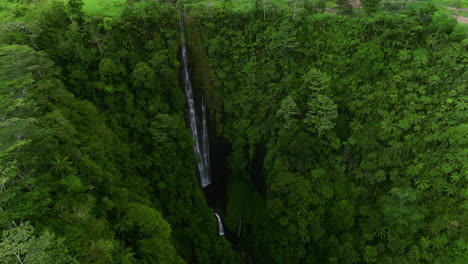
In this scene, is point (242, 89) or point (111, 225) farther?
point (242, 89)

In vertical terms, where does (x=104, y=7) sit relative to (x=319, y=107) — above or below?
above

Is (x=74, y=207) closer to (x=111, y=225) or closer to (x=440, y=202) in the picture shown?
(x=111, y=225)

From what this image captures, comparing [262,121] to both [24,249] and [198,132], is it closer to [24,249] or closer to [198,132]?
[198,132]

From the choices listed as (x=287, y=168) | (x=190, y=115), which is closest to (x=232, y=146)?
(x=190, y=115)

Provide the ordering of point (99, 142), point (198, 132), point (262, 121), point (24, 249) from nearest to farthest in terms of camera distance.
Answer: point (24, 249), point (99, 142), point (262, 121), point (198, 132)

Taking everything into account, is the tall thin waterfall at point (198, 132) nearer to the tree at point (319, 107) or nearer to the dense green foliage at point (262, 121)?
the dense green foliage at point (262, 121)

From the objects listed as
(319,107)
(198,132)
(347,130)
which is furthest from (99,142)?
(347,130)
